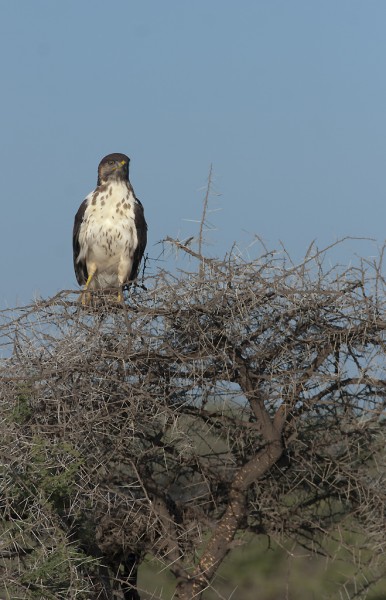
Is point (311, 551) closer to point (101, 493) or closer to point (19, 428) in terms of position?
point (101, 493)

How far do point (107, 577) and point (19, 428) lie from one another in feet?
3.66

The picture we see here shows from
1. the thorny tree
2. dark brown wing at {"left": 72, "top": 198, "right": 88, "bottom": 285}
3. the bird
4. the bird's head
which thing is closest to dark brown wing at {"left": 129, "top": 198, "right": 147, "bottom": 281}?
the bird

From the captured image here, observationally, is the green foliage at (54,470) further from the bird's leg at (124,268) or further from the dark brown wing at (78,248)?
the dark brown wing at (78,248)

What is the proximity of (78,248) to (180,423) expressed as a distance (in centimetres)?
221

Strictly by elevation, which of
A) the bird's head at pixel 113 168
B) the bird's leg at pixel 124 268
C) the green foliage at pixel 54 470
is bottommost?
the green foliage at pixel 54 470

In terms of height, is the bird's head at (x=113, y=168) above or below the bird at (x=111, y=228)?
above

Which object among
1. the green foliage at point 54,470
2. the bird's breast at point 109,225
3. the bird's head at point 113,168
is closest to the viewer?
the green foliage at point 54,470

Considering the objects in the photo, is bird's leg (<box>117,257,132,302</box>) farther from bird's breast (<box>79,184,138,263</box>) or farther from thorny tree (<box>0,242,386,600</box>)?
thorny tree (<box>0,242,386,600</box>)

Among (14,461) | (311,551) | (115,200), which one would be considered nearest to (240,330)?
(14,461)

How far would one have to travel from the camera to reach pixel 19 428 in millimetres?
5770

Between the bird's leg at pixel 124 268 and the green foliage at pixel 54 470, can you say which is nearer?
the green foliage at pixel 54 470

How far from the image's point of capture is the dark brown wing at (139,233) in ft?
25.9

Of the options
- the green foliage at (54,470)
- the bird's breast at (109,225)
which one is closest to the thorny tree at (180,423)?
the green foliage at (54,470)

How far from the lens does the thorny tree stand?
5.66 meters
